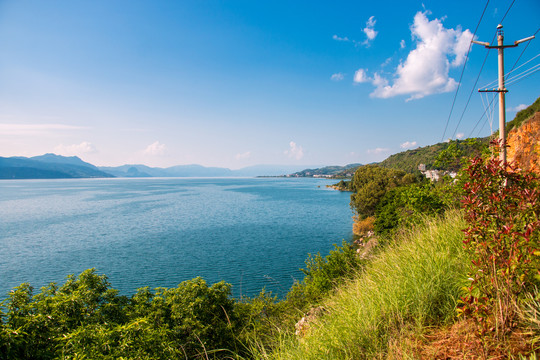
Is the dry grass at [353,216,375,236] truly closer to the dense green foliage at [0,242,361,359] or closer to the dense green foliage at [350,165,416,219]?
the dense green foliage at [350,165,416,219]

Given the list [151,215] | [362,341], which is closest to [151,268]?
[362,341]

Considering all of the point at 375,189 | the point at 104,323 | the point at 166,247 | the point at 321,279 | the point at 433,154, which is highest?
the point at 433,154

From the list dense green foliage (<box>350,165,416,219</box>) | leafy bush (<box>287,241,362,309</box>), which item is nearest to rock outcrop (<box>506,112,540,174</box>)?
leafy bush (<box>287,241,362,309</box>)

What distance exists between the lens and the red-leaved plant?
234 centimetres

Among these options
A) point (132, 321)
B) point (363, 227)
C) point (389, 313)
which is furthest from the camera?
point (363, 227)

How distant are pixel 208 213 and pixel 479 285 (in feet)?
199

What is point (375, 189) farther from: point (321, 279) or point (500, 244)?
point (500, 244)

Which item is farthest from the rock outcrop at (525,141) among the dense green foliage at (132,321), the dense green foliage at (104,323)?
the dense green foliage at (104,323)

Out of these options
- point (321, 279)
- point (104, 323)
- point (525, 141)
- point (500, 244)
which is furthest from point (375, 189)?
point (500, 244)

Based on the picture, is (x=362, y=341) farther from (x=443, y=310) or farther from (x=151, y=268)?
(x=151, y=268)

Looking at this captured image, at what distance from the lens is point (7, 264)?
28094 millimetres

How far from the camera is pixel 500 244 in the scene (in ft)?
8.29

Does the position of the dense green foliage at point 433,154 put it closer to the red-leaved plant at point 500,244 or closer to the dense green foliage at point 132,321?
the dense green foliage at point 132,321

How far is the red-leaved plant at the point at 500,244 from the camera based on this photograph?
234 cm
